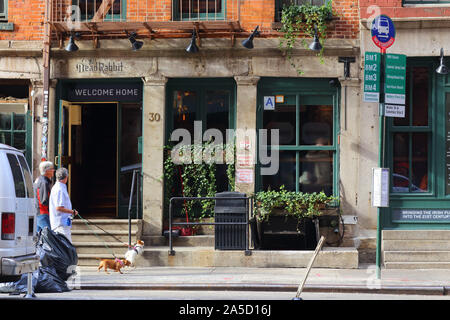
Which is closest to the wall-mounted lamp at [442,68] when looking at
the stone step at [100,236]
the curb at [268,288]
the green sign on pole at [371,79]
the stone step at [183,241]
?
the green sign on pole at [371,79]

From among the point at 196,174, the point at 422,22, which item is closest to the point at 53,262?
the point at 196,174

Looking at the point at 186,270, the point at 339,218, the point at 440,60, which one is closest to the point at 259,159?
the point at 339,218

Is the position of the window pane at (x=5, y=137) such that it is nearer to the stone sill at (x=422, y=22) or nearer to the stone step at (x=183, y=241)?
the stone step at (x=183, y=241)

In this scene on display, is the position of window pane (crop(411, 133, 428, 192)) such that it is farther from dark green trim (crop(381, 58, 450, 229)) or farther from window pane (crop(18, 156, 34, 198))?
window pane (crop(18, 156, 34, 198))

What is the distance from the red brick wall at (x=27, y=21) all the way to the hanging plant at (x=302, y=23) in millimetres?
5100

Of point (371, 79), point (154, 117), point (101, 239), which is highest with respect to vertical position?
point (371, 79)

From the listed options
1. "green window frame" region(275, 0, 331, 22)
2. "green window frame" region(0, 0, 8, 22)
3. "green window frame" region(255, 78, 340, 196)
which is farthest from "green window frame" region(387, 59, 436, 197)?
"green window frame" region(0, 0, 8, 22)

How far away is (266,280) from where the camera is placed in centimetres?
1181

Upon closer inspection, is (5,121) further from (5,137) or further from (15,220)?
(15,220)

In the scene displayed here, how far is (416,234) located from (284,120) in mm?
3514

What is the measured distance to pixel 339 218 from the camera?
46.6ft

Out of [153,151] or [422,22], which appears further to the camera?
[153,151]

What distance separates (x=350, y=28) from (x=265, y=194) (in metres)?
3.85

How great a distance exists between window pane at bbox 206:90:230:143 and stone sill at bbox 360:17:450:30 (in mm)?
3774
